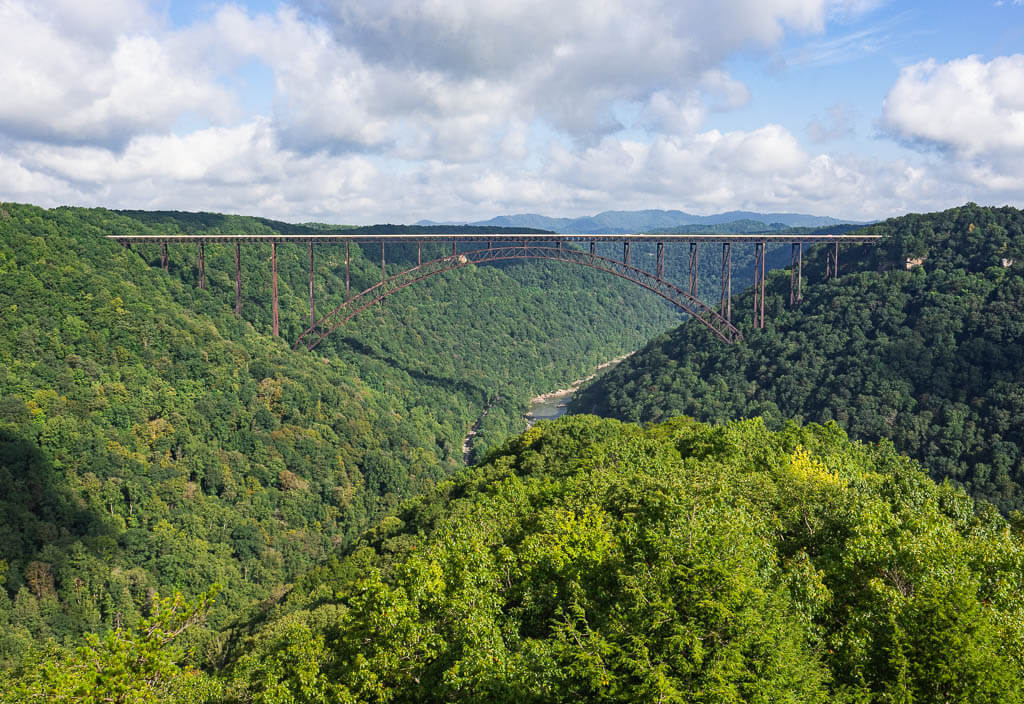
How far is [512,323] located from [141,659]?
100418 mm

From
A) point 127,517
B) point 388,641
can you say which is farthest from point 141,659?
point 127,517

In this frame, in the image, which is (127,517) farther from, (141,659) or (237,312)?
(141,659)

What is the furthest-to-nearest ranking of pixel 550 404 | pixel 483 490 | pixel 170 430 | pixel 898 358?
pixel 550 404, pixel 898 358, pixel 170 430, pixel 483 490

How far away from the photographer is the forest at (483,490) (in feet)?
38.3

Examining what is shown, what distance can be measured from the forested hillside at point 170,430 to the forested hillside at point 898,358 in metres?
24.8

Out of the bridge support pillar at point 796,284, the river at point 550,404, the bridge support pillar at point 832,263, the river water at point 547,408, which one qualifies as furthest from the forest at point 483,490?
the river water at point 547,408

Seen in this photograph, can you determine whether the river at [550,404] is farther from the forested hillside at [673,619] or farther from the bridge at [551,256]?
the forested hillside at [673,619]

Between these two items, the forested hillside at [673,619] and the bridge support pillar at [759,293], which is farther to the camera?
the bridge support pillar at [759,293]

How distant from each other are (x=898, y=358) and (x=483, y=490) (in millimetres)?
37819

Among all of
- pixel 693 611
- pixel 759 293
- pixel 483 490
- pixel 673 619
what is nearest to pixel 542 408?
pixel 759 293

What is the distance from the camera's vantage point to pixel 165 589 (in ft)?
129

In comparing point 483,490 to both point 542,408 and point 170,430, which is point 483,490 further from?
point 542,408

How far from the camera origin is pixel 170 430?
47.8m

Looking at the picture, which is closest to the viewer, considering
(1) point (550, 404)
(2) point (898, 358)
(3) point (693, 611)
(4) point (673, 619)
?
(4) point (673, 619)
